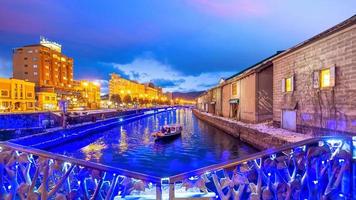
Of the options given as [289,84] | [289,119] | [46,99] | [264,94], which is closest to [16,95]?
[46,99]

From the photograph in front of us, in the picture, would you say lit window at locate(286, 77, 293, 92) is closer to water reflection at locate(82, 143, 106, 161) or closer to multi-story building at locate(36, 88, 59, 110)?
water reflection at locate(82, 143, 106, 161)

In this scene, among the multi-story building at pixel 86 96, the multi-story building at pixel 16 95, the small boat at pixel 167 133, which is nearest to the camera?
the small boat at pixel 167 133

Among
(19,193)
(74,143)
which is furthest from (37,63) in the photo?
(19,193)

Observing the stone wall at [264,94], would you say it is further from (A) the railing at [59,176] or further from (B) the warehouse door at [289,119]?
(A) the railing at [59,176]

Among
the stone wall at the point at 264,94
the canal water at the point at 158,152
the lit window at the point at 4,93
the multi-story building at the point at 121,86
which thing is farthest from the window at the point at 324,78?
the multi-story building at the point at 121,86

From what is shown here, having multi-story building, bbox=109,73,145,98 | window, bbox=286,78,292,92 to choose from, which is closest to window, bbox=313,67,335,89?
window, bbox=286,78,292,92

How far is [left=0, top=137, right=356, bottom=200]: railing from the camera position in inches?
218

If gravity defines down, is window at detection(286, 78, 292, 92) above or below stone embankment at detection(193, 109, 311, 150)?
above

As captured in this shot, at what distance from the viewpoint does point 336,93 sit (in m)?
14.5

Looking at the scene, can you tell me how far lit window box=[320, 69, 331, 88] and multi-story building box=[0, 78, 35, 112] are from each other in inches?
2826

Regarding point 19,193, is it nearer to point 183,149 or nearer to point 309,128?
point 309,128

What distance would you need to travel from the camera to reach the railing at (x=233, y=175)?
5.53m

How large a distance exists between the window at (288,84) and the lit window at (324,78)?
12.8 feet

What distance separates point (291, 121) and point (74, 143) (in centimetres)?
2105
